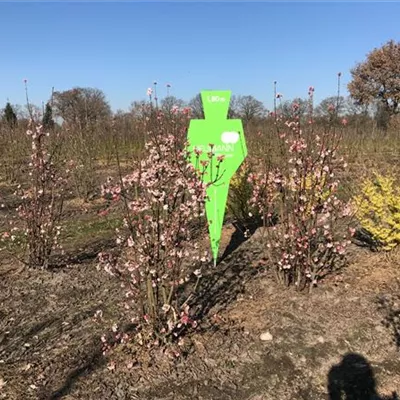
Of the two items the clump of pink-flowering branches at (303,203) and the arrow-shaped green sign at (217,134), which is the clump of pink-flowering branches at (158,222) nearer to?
the clump of pink-flowering branches at (303,203)

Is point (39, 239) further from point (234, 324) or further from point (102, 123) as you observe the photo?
point (102, 123)

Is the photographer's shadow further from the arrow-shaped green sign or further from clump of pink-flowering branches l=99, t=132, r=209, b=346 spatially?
the arrow-shaped green sign

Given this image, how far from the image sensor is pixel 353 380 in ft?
9.67

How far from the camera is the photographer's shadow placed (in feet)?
9.21

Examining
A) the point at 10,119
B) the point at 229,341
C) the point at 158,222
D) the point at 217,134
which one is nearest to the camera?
the point at 158,222

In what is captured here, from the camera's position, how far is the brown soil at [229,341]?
9.36ft

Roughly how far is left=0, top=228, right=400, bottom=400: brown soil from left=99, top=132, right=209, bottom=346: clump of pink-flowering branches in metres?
0.31

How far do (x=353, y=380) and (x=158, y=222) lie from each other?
178 centimetres

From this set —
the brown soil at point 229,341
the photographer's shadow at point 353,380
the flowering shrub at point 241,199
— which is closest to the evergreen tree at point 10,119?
the flowering shrub at point 241,199

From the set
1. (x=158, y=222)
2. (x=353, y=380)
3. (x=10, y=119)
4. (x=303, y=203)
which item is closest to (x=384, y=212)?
(x=303, y=203)

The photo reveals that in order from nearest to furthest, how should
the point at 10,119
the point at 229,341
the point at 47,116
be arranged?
the point at 229,341
the point at 47,116
the point at 10,119

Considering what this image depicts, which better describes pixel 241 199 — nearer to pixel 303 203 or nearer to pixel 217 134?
pixel 217 134

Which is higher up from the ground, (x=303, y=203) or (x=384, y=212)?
(x=303, y=203)

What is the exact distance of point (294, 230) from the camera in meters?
3.89
